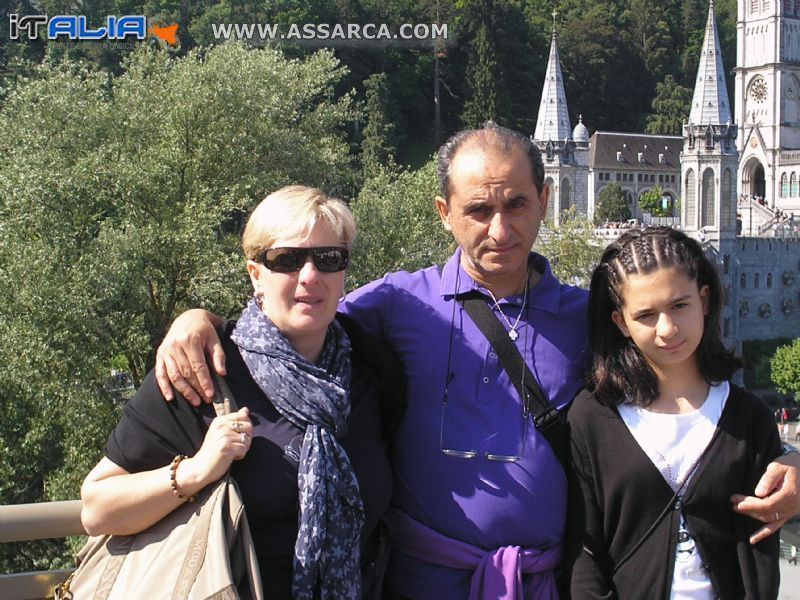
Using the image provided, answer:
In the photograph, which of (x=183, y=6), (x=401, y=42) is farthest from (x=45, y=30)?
(x=401, y=42)

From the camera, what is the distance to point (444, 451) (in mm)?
3500

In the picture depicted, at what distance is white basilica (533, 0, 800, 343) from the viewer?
158 feet

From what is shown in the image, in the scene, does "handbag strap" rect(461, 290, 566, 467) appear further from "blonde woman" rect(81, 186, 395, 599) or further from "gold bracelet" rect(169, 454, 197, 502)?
"gold bracelet" rect(169, 454, 197, 502)

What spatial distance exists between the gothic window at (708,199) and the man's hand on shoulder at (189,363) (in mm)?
47047

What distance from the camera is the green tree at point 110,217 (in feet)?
Answer: 36.7

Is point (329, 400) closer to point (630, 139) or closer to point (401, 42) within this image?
point (401, 42)

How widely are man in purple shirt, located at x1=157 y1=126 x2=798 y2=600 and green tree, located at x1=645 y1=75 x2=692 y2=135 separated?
222 ft

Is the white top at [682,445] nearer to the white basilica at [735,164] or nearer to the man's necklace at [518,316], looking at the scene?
the man's necklace at [518,316]

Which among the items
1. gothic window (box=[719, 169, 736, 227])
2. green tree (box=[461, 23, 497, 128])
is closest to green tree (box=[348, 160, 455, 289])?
gothic window (box=[719, 169, 736, 227])

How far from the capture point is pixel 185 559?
2.87m

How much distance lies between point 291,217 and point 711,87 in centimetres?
4965

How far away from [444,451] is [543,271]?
80 centimetres

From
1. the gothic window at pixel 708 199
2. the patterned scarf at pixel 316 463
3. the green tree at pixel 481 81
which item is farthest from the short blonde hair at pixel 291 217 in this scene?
the green tree at pixel 481 81

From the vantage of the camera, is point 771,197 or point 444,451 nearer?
point 444,451
